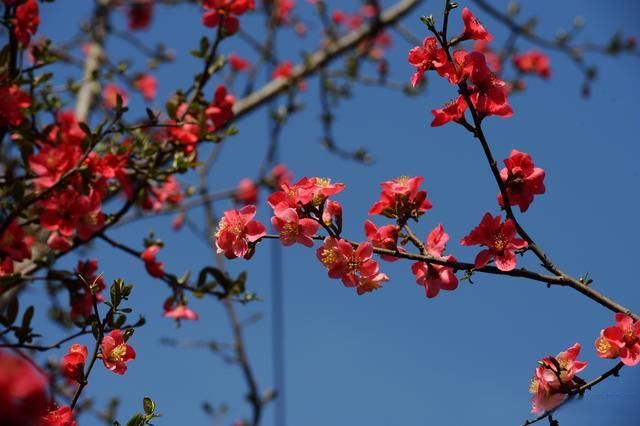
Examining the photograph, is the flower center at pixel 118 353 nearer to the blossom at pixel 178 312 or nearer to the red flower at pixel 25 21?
Answer: the blossom at pixel 178 312

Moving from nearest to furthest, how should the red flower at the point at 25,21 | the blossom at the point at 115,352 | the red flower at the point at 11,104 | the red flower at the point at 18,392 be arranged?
1. the red flower at the point at 18,392
2. the blossom at the point at 115,352
3. the red flower at the point at 11,104
4. the red flower at the point at 25,21

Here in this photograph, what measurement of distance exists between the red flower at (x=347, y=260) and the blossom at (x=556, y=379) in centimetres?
38

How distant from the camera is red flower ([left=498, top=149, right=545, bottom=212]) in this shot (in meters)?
1.37

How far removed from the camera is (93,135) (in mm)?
1837

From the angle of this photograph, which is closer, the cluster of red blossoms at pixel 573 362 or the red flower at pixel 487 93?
the cluster of red blossoms at pixel 573 362

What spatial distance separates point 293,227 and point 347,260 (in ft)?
0.42

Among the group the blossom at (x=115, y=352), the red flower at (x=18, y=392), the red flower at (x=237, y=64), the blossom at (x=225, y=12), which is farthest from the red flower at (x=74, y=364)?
the red flower at (x=237, y=64)

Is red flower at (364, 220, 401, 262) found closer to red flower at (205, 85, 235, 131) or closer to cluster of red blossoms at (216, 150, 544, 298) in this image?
cluster of red blossoms at (216, 150, 544, 298)

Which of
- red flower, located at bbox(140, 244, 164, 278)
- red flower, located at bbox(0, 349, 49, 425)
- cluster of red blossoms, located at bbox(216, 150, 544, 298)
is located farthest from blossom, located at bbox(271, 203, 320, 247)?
red flower, located at bbox(140, 244, 164, 278)

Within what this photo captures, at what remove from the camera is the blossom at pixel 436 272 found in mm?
1399

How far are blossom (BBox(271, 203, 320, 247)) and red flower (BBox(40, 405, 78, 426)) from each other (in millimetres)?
516

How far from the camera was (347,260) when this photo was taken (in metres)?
1.35

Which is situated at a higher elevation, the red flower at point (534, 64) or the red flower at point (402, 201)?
the red flower at point (534, 64)

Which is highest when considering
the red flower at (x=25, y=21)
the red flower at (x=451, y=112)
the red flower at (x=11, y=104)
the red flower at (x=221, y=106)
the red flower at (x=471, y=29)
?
the red flower at (x=25, y=21)
